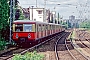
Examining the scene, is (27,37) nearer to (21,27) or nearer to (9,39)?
(21,27)

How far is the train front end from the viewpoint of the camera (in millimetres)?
24906

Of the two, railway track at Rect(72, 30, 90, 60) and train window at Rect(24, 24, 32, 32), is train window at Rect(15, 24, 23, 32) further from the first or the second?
railway track at Rect(72, 30, 90, 60)

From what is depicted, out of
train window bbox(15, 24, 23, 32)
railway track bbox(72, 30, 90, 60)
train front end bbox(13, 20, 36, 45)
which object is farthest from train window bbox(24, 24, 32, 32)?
railway track bbox(72, 30, 90, 60)

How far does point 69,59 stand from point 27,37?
25.6 ft

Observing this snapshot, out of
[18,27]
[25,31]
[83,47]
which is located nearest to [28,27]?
[25,31]

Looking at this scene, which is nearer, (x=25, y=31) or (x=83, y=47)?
(x=25, y=31)

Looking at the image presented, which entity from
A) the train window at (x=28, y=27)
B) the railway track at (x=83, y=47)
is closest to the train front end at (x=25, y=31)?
the train window at (x=28, y=27)

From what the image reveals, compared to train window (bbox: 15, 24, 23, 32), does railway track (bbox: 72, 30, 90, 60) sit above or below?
below

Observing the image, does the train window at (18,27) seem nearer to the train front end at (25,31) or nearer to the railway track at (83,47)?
the train front end at (25,31)

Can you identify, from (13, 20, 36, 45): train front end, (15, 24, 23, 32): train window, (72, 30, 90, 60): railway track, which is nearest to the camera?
(72, 30, 90, 60): railway track

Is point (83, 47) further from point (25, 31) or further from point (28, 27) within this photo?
point (25, 31)

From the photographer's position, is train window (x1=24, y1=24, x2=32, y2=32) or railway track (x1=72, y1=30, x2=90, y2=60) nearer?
A: railway track (x1=72, y1=30, x2=90, y2=60)

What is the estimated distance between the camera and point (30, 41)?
82.7ft

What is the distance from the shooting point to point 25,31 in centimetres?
2497
